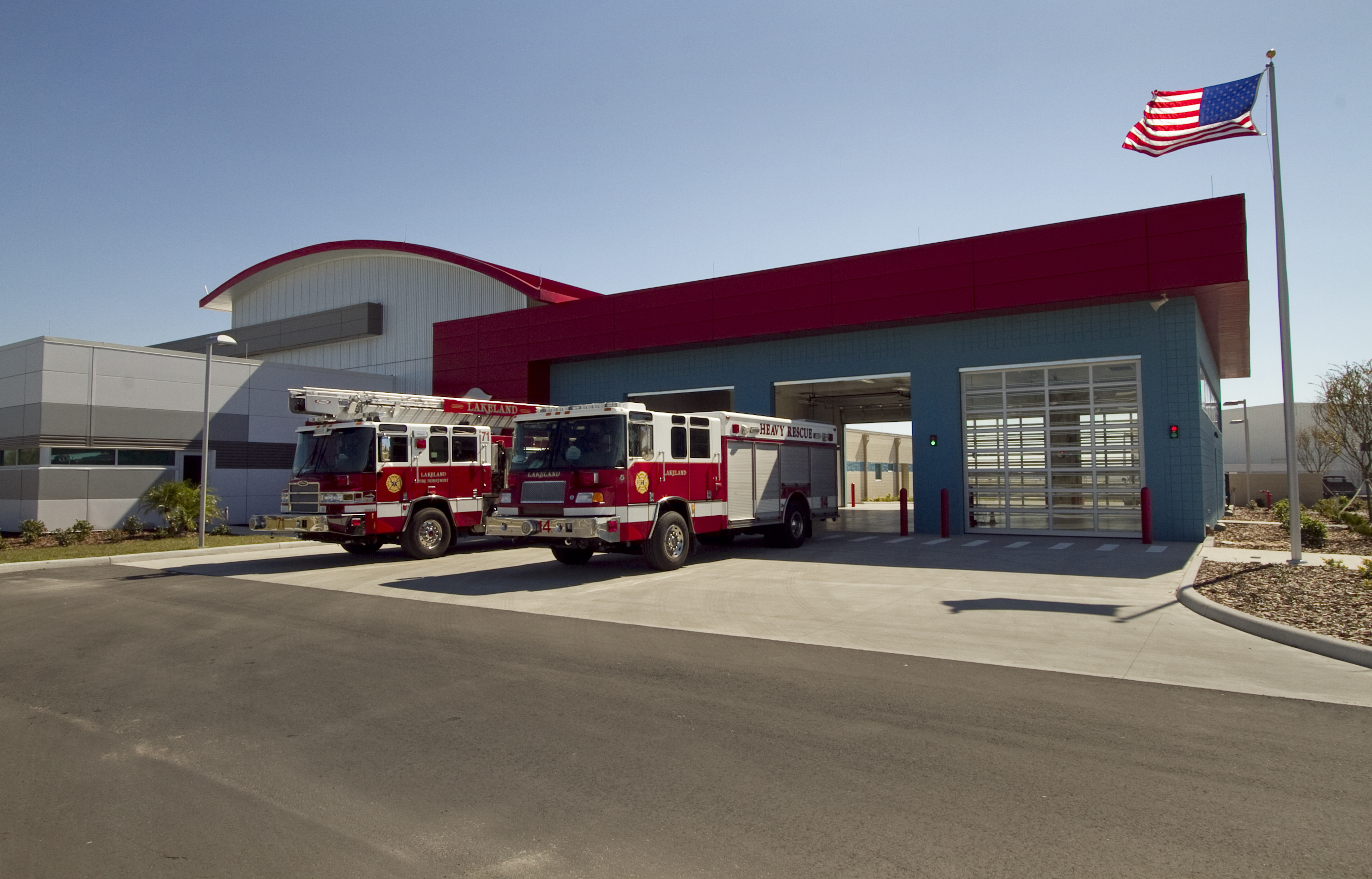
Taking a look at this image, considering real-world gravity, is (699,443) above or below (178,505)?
above

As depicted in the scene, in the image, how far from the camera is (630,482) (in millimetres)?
13398

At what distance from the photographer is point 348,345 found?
33.8m

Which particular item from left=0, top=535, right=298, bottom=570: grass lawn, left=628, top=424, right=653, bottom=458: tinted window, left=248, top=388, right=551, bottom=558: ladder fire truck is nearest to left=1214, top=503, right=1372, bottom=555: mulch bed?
left=628, top=424, right=653, bottom=458: tinted window

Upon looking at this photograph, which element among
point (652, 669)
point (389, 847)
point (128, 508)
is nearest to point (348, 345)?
point (128, 508)

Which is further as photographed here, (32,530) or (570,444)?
(32,530)

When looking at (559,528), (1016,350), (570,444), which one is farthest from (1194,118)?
(559,528)

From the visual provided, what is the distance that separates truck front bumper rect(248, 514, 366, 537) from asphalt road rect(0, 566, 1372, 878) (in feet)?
24.7

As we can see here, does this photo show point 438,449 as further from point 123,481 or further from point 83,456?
point 83,456

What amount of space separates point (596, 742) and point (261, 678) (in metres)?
3.56

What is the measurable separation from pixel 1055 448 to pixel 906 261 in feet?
18.0

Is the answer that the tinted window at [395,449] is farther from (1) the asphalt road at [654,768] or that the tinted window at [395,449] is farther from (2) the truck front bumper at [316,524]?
(1) the asphalt road at [654,768]

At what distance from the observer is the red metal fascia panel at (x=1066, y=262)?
17281 mm

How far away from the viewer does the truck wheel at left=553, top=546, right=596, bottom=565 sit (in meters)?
15.3

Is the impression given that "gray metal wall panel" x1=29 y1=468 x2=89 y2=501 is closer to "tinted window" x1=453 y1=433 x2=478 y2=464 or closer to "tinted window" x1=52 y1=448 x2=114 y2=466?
"tinted window" x1=52 y1=448 x2=114 y2=466
